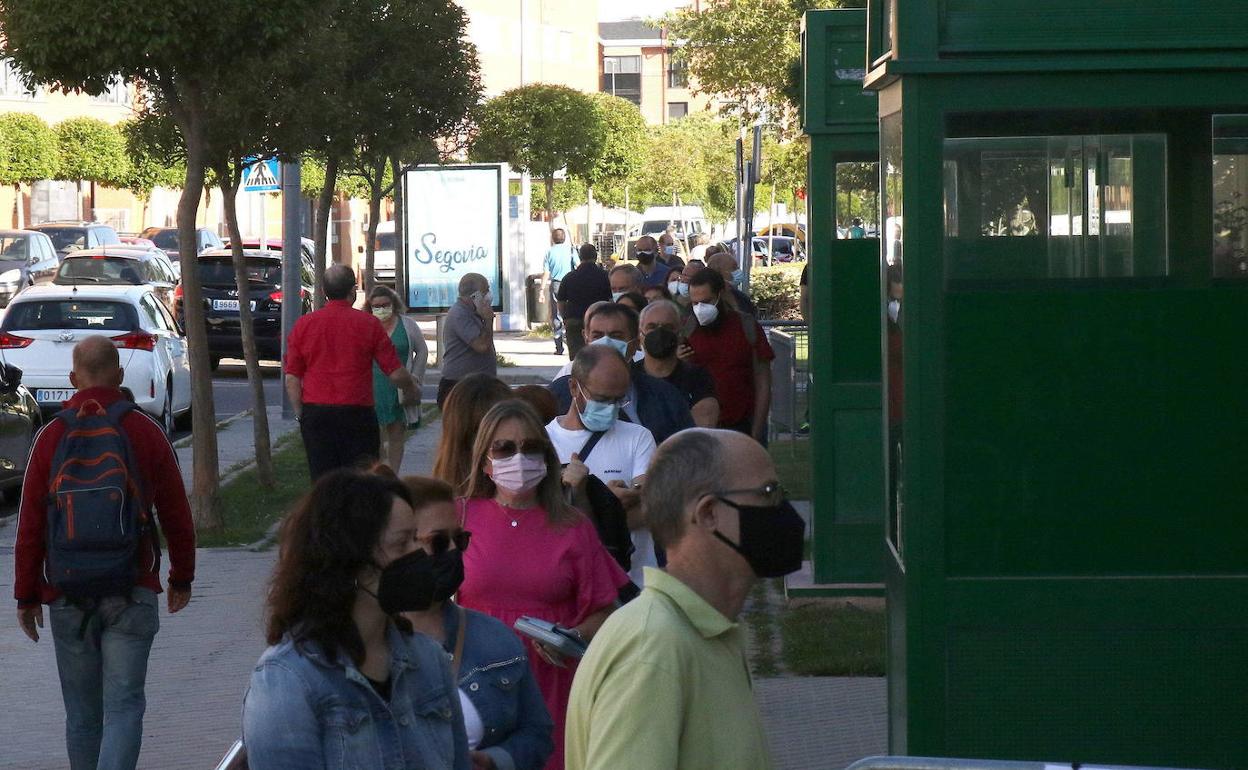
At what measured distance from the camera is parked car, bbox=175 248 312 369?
25.2 m

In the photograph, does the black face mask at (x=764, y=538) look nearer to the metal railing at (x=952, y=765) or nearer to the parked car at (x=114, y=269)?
the metal railing at (x=952, y=765)

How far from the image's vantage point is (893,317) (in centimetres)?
539

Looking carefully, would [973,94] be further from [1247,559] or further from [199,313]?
[199,313]

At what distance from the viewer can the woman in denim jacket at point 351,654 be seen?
301 cm

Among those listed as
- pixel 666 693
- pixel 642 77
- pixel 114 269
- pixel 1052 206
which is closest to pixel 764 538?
pixel 666 693

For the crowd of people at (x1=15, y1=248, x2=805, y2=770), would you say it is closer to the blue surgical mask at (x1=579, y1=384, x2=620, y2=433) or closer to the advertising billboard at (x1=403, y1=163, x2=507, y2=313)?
the blue surgical mask at (x1=579, y1=384, x2=620, y2=433)

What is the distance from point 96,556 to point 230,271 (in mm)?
20211

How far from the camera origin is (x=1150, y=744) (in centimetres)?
509

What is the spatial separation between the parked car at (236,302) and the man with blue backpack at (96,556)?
62.0ft

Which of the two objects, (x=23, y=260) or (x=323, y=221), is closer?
(x=323, y=221)

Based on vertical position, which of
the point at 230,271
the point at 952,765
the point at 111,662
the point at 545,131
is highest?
the point at 545,131

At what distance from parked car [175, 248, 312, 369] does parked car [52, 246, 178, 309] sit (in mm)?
3900

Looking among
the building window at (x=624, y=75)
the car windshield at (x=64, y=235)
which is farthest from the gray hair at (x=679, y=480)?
the building window at (x=624, y=75)

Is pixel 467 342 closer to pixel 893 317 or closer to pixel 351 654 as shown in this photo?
pixel 893 317
